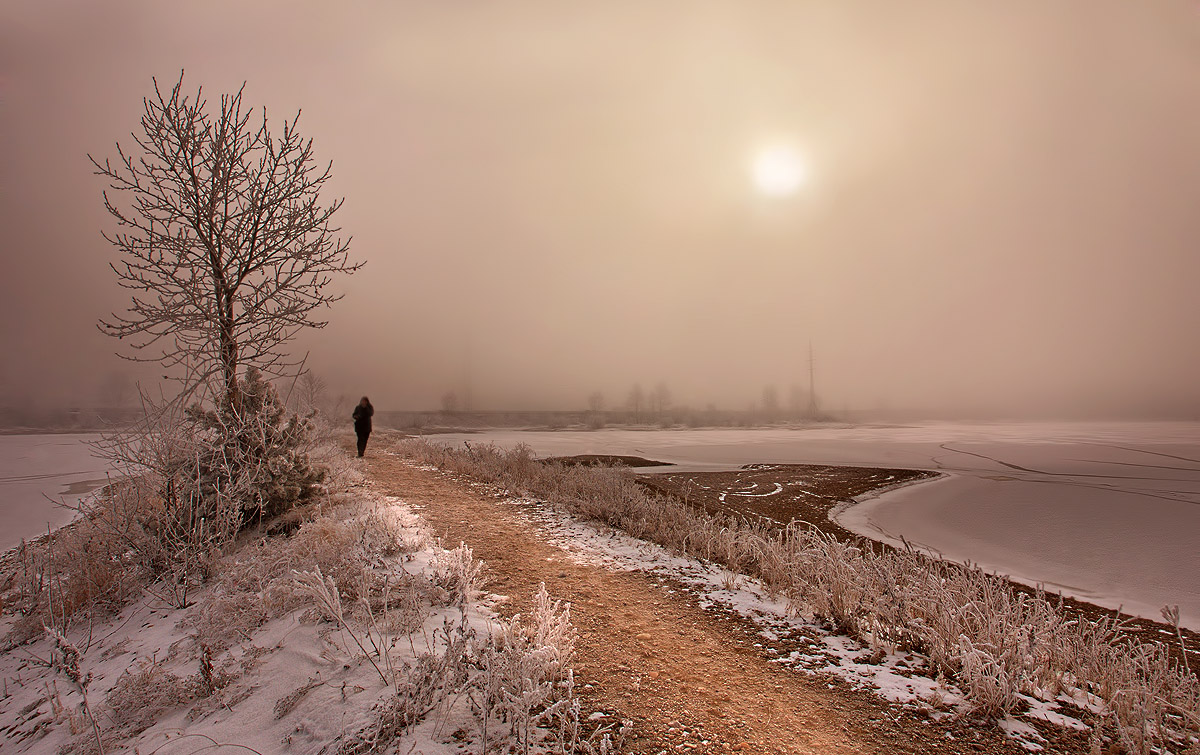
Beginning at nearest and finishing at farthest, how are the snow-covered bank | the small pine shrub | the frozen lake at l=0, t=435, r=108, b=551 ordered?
1. the small pine shrub
2. the snow-covered bank
3. the frozen lake at l=0, t=435, r=108, b=551

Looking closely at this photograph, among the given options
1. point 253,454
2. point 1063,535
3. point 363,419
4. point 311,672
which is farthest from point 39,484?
point 1063,535

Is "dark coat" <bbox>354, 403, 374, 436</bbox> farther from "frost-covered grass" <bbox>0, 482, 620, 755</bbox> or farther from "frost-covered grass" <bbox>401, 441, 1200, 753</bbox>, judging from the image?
"frost-covered grass" <bbox>401, 441, 1200, 753</bbox>

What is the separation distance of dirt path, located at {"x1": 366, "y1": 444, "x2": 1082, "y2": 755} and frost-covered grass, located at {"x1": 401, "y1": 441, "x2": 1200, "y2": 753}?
478mm

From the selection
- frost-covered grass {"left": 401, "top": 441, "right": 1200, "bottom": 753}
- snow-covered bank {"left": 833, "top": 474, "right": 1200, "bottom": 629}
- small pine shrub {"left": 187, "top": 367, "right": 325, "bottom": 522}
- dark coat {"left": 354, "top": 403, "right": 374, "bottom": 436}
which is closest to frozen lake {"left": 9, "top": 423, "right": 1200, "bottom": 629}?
snow-covered bank {"left": 833, "top": 474, "right": 1200, "bottom": 629}

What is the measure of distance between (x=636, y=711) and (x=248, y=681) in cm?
272

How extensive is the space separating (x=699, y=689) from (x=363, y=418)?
16.4 metres

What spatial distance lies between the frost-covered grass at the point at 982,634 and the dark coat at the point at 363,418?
44.3 ft

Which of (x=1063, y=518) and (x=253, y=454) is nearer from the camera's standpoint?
(x=253, y=454)

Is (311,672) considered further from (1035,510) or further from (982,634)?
(1035,510)

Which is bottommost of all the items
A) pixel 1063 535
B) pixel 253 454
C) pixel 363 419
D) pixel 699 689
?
pixel 1063 535

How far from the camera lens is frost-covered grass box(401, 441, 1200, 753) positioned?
300 cm

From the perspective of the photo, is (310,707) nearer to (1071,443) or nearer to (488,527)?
(488,527)

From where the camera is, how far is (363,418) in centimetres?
1695

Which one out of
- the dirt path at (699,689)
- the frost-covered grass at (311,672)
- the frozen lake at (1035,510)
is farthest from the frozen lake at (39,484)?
the dirt path at (699,689)
